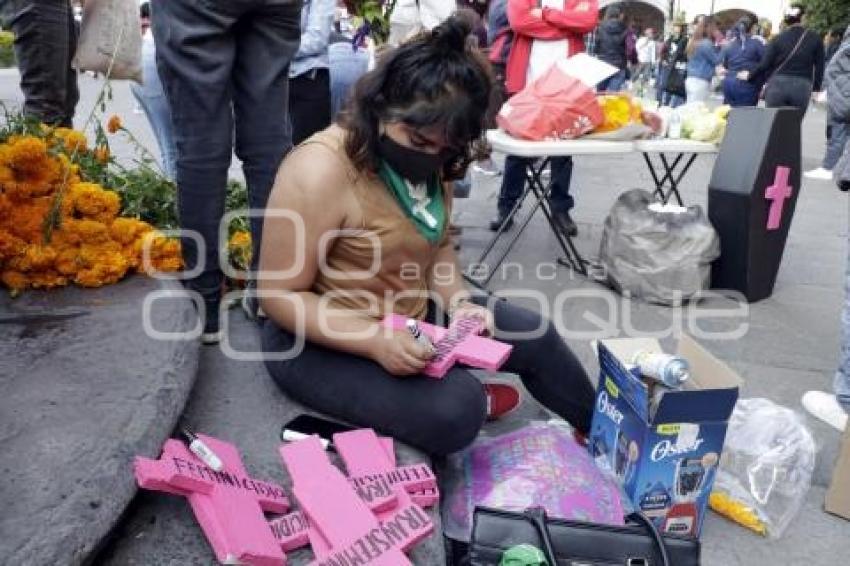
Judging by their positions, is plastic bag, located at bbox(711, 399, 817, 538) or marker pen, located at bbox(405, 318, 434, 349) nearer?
marker pen, located at bbox(405, 318, 434, 349)

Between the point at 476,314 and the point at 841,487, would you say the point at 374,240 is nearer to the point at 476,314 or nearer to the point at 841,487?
the point at 476,314

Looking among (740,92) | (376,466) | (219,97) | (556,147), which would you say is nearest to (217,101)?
(219,97)

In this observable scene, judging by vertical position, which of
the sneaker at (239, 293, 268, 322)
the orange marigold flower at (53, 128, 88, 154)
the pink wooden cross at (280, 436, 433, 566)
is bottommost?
the sneaker at (239, 293, 268, 322)

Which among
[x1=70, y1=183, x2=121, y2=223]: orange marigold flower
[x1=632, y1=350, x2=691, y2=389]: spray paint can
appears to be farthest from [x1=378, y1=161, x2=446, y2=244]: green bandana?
[x1=70, y1=183, x2=121, y2=223]: orange marigold flower

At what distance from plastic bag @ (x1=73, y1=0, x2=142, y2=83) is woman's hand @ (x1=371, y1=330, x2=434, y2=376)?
151 cm

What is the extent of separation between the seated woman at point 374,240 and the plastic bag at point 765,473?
0.76m

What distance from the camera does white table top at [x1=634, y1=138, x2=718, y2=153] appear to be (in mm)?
3559

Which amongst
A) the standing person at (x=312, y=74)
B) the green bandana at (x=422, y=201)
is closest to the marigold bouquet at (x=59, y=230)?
the green bandana at (x=422, y=201)

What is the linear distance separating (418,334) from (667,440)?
636 millimetres

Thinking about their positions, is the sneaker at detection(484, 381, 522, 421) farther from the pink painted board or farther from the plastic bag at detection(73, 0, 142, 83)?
the plastic bag at detection(73, 0, 142, 83)

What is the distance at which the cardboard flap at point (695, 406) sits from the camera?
66.5 inches

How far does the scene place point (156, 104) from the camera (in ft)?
10.6

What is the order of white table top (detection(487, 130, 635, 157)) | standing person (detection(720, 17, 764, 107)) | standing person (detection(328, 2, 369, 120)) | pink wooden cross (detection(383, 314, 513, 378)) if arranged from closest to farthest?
pink wooden cross (detection(383, 314, 513, 378)) < white table top (detection(487, 130, 635, 157)) < standing person (detection(328, 2, 369, 120)) < standing person (detection(720, 17, 764, 107))

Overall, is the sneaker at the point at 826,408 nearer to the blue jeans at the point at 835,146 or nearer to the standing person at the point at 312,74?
the standing person at the point at 312,74
